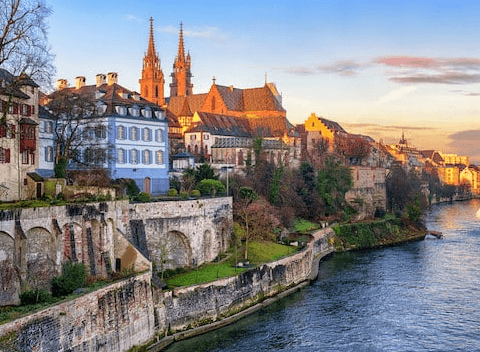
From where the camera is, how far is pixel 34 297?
82.9ft

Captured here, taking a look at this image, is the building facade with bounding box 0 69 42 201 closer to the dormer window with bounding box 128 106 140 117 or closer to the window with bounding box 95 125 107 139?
→ the window with bounding box 95 125 107 139

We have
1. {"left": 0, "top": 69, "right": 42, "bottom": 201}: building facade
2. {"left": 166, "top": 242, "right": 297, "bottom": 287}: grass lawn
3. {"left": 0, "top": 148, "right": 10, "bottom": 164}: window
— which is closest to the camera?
{"left": 0, "top": 69, "right": 42, "bottom": 201}: building facade

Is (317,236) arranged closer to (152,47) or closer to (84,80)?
(84,80)

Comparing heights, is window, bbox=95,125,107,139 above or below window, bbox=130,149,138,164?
above

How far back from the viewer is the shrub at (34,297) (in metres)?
25.2

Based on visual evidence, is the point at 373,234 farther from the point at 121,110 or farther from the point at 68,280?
the point at 68,280

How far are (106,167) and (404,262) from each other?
1155 inches

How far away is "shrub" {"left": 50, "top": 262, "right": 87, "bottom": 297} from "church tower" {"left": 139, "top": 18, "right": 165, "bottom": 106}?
87419 millimetres

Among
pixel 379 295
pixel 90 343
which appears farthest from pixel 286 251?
pixel 90 343

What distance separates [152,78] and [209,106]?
2015cm

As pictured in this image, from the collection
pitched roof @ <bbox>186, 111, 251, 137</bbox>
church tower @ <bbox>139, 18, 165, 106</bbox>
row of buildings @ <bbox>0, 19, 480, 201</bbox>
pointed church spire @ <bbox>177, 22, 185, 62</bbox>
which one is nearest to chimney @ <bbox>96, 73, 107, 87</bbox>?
row of buildings @ <bbox>0, 19, 480, 201</bbox>

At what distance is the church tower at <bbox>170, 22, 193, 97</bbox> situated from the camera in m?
125

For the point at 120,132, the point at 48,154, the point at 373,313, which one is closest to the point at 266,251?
the point at 373,313

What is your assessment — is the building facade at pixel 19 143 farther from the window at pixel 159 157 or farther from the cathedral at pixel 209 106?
the cathedral at pixel 209 106
